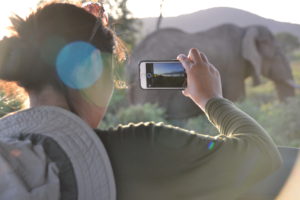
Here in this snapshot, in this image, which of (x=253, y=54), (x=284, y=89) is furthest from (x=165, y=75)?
(x=284, y=89)

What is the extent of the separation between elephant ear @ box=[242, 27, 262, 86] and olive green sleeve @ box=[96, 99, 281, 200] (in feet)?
19.2

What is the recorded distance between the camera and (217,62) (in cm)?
652

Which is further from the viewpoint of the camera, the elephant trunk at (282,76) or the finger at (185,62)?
the elephant trunk at (282,76)

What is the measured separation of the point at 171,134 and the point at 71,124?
6.5 inches

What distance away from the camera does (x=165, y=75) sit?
118 cm

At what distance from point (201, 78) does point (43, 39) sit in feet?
1.02

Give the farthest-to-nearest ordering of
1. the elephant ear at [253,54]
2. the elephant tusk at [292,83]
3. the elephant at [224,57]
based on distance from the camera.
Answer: the elephant tusk at [292,83]
the elephant ear at [253,54]
the elephant at [224,57]

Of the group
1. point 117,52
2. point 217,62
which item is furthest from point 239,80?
point 117,52

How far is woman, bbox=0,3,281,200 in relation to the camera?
0.79 meters

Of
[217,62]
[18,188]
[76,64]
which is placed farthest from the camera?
[217,62]

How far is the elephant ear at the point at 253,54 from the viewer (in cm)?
662

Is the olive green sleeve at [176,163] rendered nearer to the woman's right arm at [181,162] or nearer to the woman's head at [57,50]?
the woman's right arm at [181,162]

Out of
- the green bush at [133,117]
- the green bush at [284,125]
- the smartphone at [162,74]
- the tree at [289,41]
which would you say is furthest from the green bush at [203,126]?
the tree at [289,41]

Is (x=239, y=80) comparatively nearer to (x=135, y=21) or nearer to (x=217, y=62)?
(x=217, y=62)
